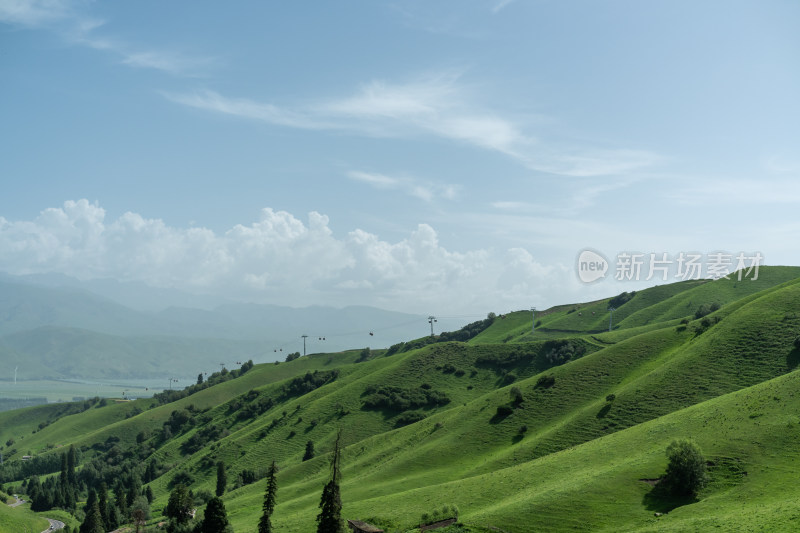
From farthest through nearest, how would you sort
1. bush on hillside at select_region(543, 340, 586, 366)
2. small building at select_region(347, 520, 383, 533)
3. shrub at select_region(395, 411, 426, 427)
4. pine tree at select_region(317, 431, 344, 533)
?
bush on hillside at select_region(543, 340, 586, 366) < shrub at select_region(395, 411, 426, 427) < small building at select_region(347, 520, 383, 533) < pine tree at select_region(317, 431, 344, 533)

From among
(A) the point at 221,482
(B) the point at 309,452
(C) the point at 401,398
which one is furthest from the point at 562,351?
(A) the point at 221,482

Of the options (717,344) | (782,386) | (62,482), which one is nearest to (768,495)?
(782,386)

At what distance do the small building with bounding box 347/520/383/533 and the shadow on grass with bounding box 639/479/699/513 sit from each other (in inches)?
1168

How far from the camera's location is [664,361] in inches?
4678

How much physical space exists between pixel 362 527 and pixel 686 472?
Answer: 36860 mm

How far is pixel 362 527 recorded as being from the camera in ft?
221

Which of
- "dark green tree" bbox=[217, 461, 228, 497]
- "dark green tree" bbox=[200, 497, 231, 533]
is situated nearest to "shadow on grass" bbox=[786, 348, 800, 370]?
"dark green tree" bbox=[200, 497, 231, 533]

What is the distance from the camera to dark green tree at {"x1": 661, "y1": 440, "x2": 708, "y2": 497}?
63969 mm

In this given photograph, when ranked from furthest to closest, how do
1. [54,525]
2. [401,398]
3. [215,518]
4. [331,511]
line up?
[401,398], [54,525], [215,518], [331,511]

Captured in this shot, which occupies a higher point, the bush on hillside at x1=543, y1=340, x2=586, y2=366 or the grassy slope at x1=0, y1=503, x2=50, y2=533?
the bush on hillside at x1=543, y1=340, x2=586, y2=366

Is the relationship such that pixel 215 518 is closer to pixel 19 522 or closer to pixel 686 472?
pixel 686 472

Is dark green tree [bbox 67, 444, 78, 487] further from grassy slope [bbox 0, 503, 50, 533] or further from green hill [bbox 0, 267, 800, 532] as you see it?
grassy slope [bbox 0, 503, 50, 533]

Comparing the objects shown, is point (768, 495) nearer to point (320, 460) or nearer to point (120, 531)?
point (320, 460)

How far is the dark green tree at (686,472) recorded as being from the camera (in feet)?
210
